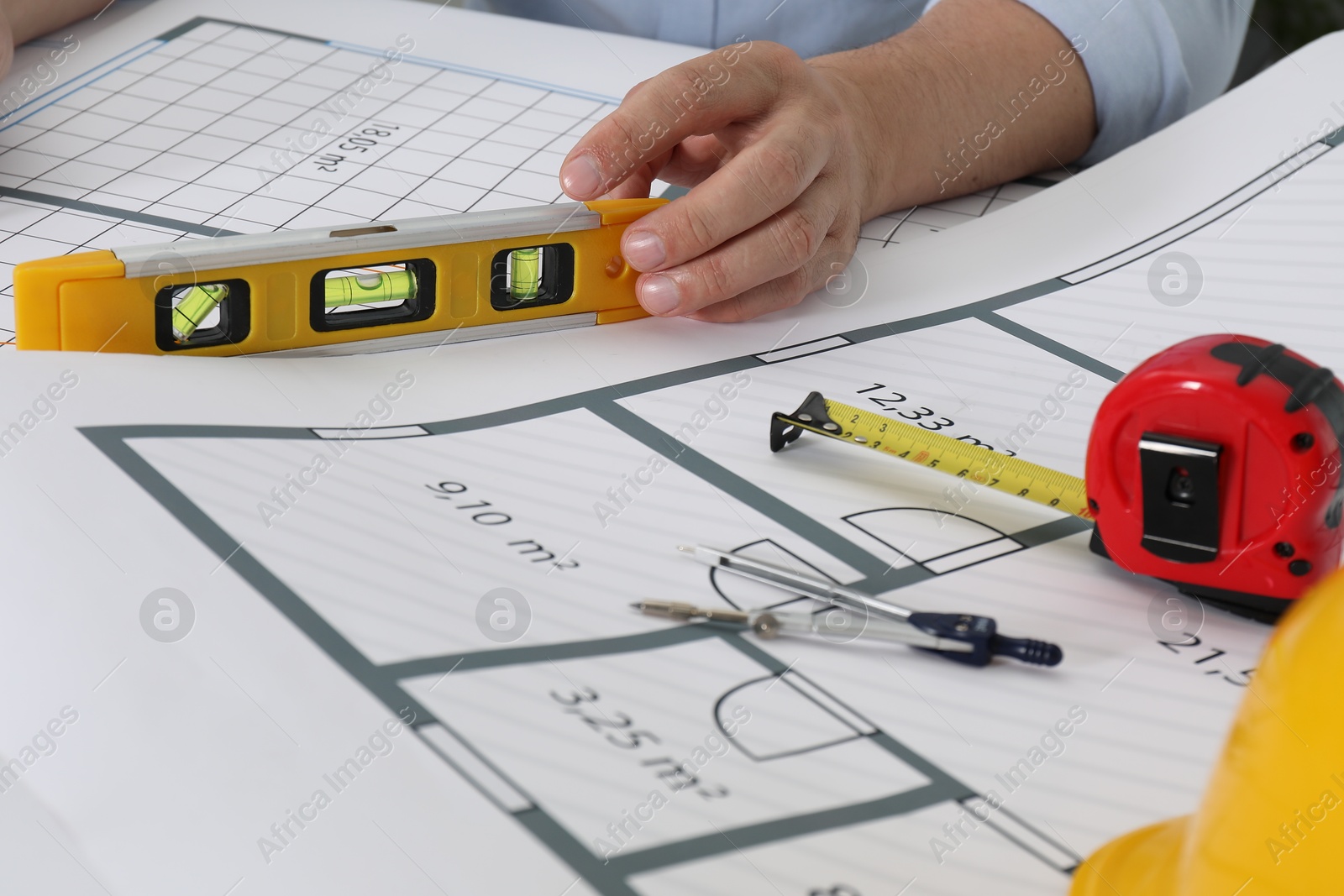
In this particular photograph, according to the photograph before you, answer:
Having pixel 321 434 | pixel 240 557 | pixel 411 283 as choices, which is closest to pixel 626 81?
pixel 411 283

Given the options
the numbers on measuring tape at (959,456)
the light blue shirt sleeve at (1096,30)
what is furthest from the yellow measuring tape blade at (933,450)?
the light blue shirt sleeve at (1096,30)

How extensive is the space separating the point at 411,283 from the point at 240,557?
0.87ft

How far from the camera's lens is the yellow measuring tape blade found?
0.63m

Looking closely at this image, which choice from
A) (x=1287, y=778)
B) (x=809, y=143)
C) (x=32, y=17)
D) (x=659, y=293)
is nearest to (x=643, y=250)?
(x=659, y=293)

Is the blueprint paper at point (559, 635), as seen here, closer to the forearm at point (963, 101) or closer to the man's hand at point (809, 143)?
the man's hand at point (809, 143)

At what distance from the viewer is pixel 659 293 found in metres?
0.79

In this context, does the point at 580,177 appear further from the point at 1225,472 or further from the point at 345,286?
the point at 1225,472

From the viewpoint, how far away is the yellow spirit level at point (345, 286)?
63cm

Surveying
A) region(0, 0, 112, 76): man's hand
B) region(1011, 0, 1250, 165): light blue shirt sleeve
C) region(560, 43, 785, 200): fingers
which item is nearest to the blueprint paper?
region(560, 43, 785, 200): fingers

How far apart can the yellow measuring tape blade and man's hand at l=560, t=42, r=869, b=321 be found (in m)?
0.17

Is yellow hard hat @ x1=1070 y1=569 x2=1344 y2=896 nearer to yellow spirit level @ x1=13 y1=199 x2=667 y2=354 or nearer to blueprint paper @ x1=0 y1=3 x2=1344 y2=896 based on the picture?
blueprint paper @ x1=0 y1=3 x2=1344 y2=896

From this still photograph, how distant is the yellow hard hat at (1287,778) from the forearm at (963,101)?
665 mm

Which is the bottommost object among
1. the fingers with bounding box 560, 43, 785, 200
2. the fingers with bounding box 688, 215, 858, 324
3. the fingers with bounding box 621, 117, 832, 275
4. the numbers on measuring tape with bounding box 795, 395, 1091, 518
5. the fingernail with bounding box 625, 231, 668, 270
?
the numbers on measuring tape with bounding box 795, 395, 1091, 518

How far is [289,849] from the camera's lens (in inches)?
15.9
